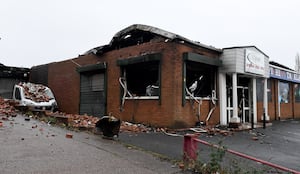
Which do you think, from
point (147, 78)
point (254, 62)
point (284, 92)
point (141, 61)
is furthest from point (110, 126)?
point (284, 92)

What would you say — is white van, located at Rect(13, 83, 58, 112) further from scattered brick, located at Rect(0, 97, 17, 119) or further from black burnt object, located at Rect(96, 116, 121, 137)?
A: black burnt object, located at Rect(96, 116, 121, 137)

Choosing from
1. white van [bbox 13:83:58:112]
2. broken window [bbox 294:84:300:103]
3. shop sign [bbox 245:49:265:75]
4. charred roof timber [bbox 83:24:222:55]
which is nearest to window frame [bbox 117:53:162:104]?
charred roof timber [bbox 83:24:222:55]

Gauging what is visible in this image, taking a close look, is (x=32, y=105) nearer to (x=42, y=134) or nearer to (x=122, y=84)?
(x=122, y=84)

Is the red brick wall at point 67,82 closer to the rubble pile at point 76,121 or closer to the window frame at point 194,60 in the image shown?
the rubble pile at point 76,121

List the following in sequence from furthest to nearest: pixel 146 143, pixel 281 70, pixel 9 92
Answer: pixel 9 92, pixel 281 70, pixel 146 143

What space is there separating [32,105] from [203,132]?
1034 centimetres

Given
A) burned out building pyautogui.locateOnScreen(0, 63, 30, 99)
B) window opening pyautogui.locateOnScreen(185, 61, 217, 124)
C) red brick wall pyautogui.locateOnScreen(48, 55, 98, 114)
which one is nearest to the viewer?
window opening pyautogui.locateOnScreen(185, 61, 217, 124)

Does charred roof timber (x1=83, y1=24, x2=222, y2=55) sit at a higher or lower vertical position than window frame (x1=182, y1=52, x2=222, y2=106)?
higher

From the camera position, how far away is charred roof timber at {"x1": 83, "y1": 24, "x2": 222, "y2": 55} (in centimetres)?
1309

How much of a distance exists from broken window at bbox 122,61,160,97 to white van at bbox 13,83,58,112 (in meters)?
5.58

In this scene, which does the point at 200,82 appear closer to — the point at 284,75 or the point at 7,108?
the point at 284,75

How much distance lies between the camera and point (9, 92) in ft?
78.1

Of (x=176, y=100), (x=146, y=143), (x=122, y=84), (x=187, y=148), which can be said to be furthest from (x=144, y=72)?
(x=187, y=148)

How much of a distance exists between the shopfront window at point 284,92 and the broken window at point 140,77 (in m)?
11.9
